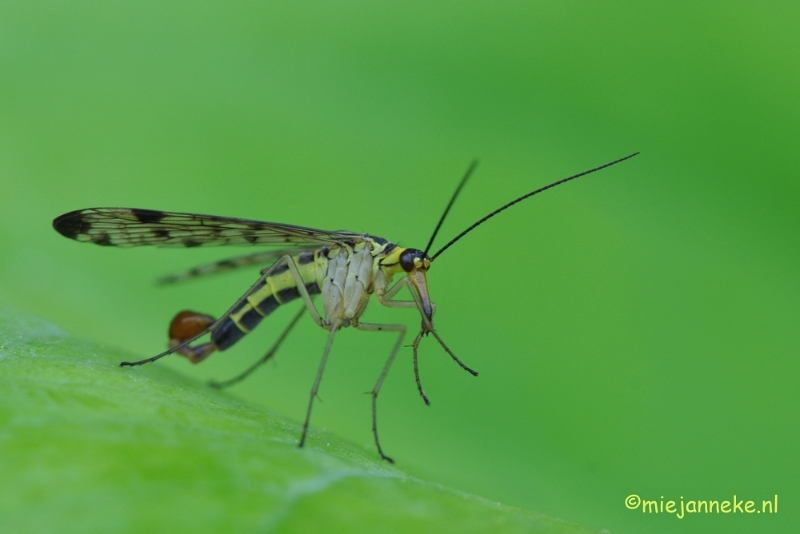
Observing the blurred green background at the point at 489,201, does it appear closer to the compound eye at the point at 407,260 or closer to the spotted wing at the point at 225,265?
the spotted wing at the point at 225,265

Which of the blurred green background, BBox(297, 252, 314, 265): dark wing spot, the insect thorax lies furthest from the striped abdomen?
the blurred green background

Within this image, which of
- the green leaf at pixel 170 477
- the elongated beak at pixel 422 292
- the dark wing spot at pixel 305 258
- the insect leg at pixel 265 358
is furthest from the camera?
the insect leg at pixel 265 358

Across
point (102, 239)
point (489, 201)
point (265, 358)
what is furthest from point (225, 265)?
point (489, 201)

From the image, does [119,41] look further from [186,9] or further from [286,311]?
[286,311]

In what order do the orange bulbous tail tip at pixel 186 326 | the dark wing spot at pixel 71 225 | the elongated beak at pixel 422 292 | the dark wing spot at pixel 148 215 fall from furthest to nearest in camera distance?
the orange bulbous tail tip at pixel 186 326 → the elongated beak at pixel 422 292 → the dark wing spot at pixel 71 225 → the dark wing spot at pixel 148 215

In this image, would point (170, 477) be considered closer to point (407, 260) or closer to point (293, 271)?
point (407, 260)

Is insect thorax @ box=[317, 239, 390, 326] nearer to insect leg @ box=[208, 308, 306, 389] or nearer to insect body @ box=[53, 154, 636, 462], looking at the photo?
insect body @ box=[53, 154, 636, 462]

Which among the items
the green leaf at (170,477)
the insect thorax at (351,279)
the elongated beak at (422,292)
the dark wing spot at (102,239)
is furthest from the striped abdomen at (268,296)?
the green leaf at (170,477)
